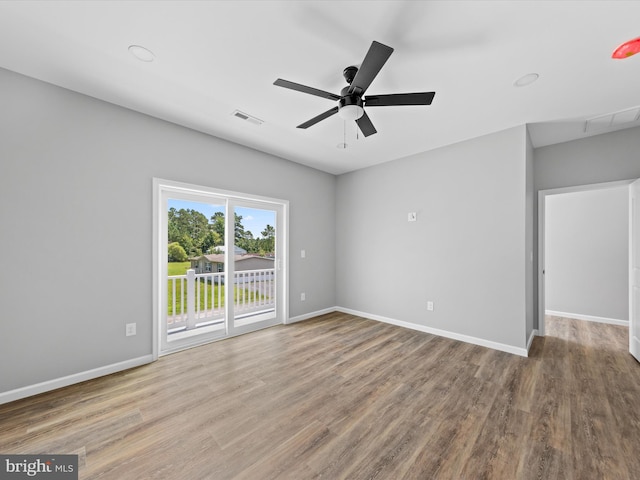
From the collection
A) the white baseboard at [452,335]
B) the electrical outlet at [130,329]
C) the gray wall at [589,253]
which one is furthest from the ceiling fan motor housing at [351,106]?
the gray wall at [589,253]

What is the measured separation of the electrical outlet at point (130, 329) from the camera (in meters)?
2.76

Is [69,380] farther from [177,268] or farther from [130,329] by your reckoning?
[177,268]

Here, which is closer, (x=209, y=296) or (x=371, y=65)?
(x=371, y=65)

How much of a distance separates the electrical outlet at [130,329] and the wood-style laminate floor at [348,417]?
0.39 meters

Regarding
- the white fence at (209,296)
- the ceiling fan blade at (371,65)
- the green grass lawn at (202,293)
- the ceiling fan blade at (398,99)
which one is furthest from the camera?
the white fence at (209,296)

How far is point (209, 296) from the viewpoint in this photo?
3842mm

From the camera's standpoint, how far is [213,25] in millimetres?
1771

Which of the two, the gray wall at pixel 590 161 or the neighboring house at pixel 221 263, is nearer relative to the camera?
the gray wall at pixel 590 161

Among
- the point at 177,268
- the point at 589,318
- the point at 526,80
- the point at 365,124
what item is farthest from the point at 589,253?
the point at 177,268

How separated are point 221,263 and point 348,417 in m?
2.68

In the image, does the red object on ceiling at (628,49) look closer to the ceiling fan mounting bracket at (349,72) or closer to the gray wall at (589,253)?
the ceiling fan mounting bracket at (349,72)

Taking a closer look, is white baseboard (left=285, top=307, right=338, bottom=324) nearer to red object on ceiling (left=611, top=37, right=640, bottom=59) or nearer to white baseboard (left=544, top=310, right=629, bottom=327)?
white baseboard (left=544, top=310, right=629, bottom=327)

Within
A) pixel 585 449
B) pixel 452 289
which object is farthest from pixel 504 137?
pixel 585 449

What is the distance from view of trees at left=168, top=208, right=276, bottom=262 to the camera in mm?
3287
